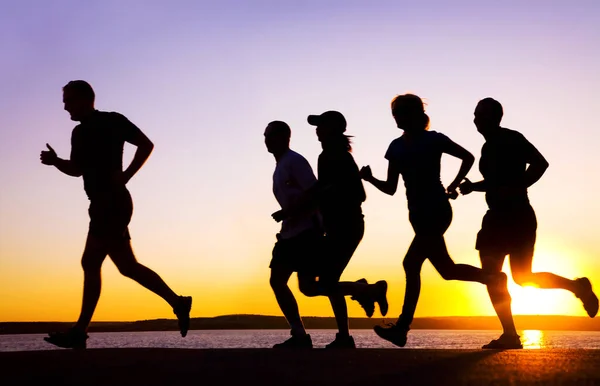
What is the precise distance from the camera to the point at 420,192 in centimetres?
748

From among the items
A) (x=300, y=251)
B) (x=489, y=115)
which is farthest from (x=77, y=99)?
(x=489, y=115)

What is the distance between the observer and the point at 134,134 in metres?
7.63

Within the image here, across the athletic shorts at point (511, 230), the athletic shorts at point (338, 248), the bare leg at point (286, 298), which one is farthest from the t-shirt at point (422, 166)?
the bare leg at point (286, 298)

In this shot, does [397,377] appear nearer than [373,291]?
Yes

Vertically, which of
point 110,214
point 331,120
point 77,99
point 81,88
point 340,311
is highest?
point 81,88

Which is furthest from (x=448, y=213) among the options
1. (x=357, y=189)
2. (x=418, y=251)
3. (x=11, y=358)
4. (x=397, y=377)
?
(x=11, y=358)

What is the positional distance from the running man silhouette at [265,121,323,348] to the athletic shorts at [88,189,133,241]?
142 centimetres

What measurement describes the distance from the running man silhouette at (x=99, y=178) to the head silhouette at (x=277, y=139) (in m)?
1.14

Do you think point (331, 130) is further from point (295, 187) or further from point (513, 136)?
point (513, 136)

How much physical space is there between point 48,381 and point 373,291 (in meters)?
3.87

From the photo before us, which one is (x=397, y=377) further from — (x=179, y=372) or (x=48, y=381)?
(x=48, y=381)

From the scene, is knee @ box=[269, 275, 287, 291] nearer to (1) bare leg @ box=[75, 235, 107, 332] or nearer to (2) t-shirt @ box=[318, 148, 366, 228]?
(2) t-shirt @ box=[318, 148, 366, 228]

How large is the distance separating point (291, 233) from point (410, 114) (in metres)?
1.56

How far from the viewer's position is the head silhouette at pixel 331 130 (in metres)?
8.02
